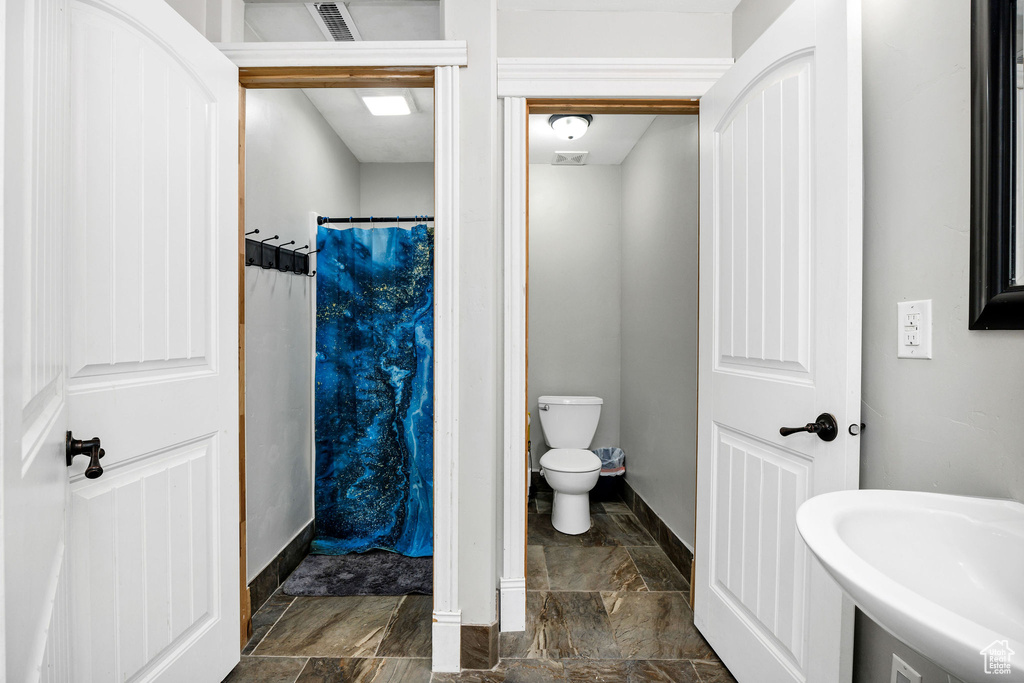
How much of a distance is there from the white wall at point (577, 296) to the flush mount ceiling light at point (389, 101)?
120 cm

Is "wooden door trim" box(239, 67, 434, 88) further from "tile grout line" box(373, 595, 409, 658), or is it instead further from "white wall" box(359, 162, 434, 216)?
"tile grout line" box(373, 595, 409, 658)

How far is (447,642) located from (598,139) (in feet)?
9.45

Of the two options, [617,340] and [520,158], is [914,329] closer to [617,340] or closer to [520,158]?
[520,158]

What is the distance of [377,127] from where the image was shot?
2805 mm

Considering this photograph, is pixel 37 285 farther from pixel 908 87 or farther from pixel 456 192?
pixel 908 87

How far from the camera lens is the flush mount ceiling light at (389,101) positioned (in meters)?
2.42

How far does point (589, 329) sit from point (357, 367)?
1756 mm

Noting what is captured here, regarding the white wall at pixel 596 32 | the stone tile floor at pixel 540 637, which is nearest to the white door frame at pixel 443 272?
the stone tile floor at pixel 540 637

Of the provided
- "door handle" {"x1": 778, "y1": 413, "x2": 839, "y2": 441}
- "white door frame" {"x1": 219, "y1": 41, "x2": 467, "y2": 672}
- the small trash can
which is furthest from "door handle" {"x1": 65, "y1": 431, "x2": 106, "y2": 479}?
the small trash can

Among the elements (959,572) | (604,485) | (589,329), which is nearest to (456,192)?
(959,572)

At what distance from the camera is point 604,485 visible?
10.7 ft

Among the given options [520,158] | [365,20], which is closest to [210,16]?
[365,20]

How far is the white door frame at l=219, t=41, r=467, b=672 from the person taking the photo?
5.04 feet
